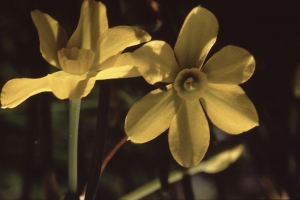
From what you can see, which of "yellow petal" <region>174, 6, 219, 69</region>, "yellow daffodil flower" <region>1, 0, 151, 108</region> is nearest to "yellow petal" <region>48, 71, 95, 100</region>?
"yellow daffodil flower" <region>1, 0, 151, 108</region>

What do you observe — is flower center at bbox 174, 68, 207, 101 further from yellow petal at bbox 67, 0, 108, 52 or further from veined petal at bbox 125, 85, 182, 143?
yellow petal at bbox 67, 0, 108, 52

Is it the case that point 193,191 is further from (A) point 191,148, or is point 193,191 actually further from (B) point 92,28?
(B) point 92,28

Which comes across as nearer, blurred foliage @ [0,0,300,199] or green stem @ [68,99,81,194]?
green stem @ [68,99,81,194]

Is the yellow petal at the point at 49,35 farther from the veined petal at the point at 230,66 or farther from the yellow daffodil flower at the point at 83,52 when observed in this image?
the veined petal at the point at 230,66

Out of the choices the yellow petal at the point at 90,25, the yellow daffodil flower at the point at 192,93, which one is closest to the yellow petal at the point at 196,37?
the yellow daffodil flower at the point at 192,93

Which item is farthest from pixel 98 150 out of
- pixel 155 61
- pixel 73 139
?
pixel 155 61

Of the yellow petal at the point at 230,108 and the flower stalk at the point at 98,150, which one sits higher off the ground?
the yellow petal at the point at 230,108

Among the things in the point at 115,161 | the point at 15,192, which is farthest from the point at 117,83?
the point at 15,192

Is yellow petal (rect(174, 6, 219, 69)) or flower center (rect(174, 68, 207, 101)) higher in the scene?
yellow petal (rect(174, 6, 219, 69))
